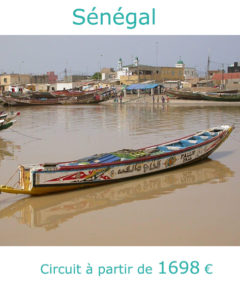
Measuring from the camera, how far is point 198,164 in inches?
364

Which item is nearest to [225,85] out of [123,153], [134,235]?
[123,153]

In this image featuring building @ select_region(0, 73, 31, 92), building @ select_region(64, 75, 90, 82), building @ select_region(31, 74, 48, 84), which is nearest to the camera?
building @ select_region(0, 73, 31, 92)

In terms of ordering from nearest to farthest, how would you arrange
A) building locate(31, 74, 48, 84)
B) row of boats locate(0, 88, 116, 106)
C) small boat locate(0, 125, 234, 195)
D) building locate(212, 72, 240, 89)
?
1. small boat locate(0, 125, 234, 195)
2. row of boats locate(0, 88, 116, 106)
3. building locate(212, 72, 240, 89)
4. building locate(31, 74, 48, 84)

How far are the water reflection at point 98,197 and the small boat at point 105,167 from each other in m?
0.18

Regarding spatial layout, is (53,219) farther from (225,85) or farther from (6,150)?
(225,85)

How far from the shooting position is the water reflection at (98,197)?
601 cm

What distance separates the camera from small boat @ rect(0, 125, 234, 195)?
21.3 ft

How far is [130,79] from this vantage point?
155ft

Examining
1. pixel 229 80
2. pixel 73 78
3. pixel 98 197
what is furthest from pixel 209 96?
pixel 98 197

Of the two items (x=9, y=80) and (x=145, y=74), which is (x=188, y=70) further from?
(x=9, y=80)

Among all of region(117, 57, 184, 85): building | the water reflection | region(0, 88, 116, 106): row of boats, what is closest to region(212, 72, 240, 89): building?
region(117, 57, 184, 85): building

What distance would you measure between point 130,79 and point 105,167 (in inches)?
1631

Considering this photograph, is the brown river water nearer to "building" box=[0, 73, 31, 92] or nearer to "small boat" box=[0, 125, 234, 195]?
"small boat" box=[0, 125, 234, 195]

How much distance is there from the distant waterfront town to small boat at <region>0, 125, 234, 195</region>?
32.6m
